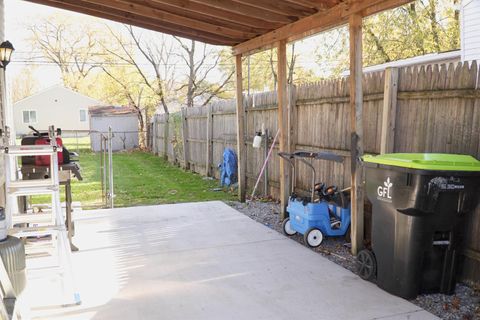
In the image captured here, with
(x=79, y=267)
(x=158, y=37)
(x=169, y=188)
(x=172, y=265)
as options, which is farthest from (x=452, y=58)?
(x=158, y=37)

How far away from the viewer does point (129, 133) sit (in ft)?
71.9

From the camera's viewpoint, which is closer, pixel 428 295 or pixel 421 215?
pixel 421 215

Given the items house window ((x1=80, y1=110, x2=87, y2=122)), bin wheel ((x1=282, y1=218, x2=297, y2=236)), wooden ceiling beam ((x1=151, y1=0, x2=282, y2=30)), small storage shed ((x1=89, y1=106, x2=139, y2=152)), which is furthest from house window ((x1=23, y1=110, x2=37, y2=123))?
bin wheel ((x1=282, y1=218, x2=297, y2=236))

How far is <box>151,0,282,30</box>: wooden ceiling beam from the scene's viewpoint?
477 centimetres

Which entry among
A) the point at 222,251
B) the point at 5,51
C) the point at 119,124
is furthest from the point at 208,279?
the point at 119,124

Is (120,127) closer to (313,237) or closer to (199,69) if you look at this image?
(199,69)

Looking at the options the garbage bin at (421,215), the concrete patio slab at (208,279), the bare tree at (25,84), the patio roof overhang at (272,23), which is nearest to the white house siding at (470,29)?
the patio roof overhang at (272,23)

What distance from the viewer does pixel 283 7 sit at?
4.55 metres

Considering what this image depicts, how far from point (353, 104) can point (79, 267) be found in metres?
3.23

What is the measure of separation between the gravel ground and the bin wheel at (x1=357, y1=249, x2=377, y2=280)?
0.19 metres

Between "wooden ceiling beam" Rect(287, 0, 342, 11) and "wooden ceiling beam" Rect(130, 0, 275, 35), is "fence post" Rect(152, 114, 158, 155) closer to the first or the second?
"wooden ceiling beam" Rect(130, 0, 275, 35)

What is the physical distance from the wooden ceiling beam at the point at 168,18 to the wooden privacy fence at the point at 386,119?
4.02 ft

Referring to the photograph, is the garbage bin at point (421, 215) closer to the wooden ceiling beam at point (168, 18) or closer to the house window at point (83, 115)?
the wooden ceiling beam at point (168, 18)

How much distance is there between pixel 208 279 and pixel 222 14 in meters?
3.18
